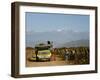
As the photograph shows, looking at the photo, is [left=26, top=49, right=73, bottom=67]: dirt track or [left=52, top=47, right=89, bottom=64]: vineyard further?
[left=52, top=47, right=89, bottom=64]: vineyard

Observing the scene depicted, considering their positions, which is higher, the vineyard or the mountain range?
the mountain range

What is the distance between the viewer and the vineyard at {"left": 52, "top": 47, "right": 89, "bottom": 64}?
215 centimetres

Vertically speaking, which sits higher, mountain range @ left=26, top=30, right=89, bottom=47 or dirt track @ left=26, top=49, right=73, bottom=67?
mountain range @ left=26, top=30, right=89, bottom=47

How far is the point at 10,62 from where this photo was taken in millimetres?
1995

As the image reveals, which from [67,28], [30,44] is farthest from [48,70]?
[67,28]

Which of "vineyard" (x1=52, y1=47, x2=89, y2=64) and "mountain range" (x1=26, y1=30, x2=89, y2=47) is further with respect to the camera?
"vineyard" (x1=52, y1=47, x2=89, y2=64)

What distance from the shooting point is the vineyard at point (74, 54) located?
2.15 metres

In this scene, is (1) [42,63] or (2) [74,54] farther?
(2) [74,54]

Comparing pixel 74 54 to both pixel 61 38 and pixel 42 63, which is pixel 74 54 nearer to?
pixel 61 38

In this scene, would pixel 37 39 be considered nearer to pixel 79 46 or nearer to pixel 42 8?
pixel 42 8

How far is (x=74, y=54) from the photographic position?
7.29ft

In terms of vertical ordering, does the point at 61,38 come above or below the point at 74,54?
above

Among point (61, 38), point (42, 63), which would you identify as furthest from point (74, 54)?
point (42, 63)

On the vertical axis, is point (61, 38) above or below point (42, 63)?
above
